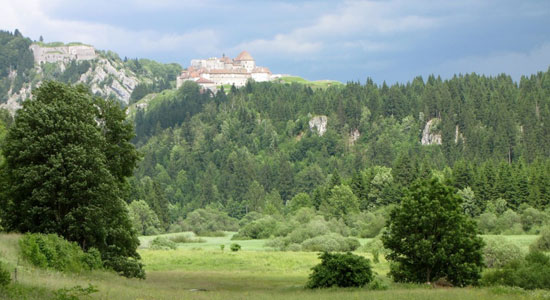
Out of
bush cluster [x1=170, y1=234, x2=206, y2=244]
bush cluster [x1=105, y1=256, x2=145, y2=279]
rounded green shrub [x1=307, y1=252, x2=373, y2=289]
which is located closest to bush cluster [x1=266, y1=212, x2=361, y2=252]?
bush cluster [x1=170, y1=234, x2=206, y2=244]

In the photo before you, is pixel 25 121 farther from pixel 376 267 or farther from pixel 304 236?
pixel 304 236

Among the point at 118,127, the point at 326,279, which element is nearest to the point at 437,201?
the point at 326,279

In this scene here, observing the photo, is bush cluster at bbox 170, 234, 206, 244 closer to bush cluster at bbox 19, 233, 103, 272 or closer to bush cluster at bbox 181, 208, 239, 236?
bush cluster at bbox 181, 208, 239, 236

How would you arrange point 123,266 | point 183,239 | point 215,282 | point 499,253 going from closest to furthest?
point 123,266, point 215,282, point 499,253, point 183,239

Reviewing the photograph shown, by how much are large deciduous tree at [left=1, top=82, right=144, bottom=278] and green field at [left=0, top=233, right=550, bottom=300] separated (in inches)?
165

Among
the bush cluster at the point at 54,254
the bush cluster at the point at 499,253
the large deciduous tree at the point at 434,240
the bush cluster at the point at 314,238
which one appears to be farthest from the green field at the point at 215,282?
the bush cluster at the point at 314,238

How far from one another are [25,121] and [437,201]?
2847cm

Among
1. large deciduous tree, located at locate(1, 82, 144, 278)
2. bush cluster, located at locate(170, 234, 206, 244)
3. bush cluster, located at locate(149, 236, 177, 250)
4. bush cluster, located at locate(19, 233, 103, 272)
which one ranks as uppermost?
large deciduous tree, located at locate(1, 82, 144, 278)

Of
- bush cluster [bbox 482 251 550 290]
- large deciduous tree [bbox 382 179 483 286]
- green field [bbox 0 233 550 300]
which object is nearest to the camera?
green field [bbox 0 233 550 300]

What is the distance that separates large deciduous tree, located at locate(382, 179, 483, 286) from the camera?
50156 mm

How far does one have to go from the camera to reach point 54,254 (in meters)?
43.3

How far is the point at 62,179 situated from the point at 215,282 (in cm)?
1601

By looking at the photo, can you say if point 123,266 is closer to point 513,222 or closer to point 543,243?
point 543,243

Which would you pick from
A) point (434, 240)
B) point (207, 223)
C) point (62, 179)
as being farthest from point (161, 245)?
point (207, 223)
